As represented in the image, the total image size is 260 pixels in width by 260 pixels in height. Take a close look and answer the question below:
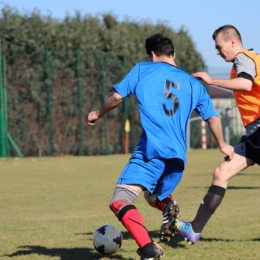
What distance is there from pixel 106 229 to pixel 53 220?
2.85 metres

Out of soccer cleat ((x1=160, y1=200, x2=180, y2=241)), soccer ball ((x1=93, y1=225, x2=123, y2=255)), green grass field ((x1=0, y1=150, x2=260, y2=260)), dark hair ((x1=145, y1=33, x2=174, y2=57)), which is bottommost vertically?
green grass field ((x1=0, y1=150, x2=260, y2=260))

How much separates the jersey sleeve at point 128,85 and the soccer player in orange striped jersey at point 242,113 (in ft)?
3.76

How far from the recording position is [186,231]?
586cm

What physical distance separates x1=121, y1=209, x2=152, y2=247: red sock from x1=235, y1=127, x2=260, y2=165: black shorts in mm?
1732

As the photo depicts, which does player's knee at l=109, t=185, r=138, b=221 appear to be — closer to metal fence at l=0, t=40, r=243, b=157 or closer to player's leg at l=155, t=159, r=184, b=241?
player's leg at l=155, t=159, r=184, b=241

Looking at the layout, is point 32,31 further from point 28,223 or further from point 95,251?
point 95,251

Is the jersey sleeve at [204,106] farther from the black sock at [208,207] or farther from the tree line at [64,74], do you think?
the tree line at [64,74]

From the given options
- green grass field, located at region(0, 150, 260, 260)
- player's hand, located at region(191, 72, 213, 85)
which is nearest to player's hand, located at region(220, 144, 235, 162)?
player's hand, located at region(191, 72, 213, 85)

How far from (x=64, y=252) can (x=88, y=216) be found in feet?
9.55

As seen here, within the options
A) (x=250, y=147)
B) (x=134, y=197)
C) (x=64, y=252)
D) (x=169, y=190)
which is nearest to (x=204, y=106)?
(x=169, y=190)

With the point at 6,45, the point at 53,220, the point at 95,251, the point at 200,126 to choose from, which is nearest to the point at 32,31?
the point at 6,45

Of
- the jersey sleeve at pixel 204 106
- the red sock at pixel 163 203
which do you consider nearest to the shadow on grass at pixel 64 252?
the red sock at pixel 163 203

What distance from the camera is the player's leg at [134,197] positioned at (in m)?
4.96

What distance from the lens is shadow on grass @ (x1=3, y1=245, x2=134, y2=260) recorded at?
5.84 meters
